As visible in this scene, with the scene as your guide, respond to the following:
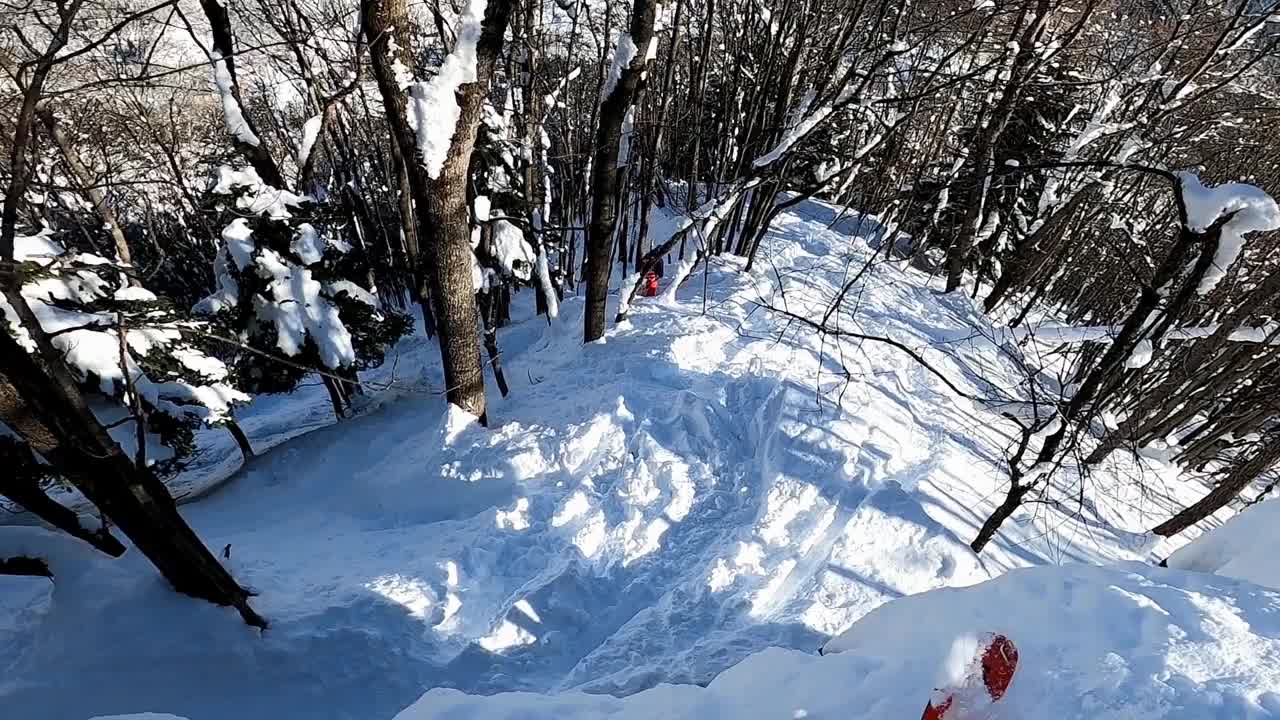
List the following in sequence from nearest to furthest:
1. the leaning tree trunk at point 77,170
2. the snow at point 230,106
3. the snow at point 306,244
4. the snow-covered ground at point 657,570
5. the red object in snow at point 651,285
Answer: the snow-covered ground at point 657,570
the snow at point 230,106
the snow at point 306,244
the leaning tree trunk at point 77,170
the red object in snow at point 651,285

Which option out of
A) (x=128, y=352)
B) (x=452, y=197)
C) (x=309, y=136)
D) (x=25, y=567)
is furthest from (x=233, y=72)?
(x=25, y=567)

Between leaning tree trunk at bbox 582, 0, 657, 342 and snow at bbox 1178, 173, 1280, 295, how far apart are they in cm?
499

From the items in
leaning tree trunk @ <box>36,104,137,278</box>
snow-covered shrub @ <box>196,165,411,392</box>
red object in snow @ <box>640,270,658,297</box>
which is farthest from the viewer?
red object in snow @ <box>640,270,658,297</box>

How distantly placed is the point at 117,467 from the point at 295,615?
163 centimetres

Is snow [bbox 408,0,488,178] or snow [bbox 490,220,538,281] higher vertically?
snow [bbox 408,0,488,178]

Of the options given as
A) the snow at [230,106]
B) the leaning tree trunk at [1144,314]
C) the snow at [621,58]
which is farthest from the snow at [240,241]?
the leaning tree trunk at [1144,314]

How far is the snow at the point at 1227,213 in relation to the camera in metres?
3.07

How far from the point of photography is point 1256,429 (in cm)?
882

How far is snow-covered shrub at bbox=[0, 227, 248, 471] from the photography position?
6125 millimetres

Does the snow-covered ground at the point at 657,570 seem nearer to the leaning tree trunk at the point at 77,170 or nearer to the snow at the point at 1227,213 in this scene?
the snow at the point at 1227,213

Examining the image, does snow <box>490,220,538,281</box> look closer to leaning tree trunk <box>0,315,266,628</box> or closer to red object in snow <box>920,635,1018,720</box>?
leaning tree trunk <box>0,315,266,628</box>

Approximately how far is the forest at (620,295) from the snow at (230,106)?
7 centimetres

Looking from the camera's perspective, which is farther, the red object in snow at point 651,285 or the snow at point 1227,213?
the red object in snow at point 651,285

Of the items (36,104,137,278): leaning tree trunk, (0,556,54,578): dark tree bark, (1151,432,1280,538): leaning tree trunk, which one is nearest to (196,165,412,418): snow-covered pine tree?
(36,104,137,278): leaning tree trunk
